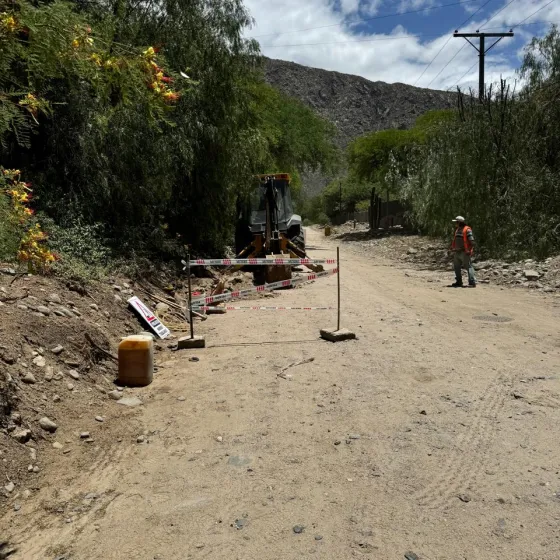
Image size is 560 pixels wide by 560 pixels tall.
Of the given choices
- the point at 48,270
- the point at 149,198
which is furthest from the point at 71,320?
the point at 149,198

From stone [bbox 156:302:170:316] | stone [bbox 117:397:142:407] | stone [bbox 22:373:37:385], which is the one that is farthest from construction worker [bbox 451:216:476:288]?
stone [bbox 22:373:37:385]

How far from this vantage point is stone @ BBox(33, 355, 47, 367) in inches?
216

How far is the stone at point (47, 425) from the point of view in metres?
4.74

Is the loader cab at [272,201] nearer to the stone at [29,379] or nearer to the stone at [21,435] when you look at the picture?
the stone at [29,379]

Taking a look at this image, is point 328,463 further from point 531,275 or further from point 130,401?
point 531,275

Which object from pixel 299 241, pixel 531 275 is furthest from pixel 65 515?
pixel 299 241

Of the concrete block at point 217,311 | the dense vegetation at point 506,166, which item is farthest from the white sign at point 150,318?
the dense vegetation at point 506,166

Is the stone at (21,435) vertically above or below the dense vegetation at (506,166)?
below

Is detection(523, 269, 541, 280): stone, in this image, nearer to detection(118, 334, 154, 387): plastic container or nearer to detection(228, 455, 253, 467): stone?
detection(118, 334, 154, 387): plastic container

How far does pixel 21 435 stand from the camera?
4.42 m

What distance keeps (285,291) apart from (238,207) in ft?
14.5

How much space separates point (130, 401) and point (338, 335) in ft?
9.74

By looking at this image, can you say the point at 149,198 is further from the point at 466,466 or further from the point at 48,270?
the point at 466,466

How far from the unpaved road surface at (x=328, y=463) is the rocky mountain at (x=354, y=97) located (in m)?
133
